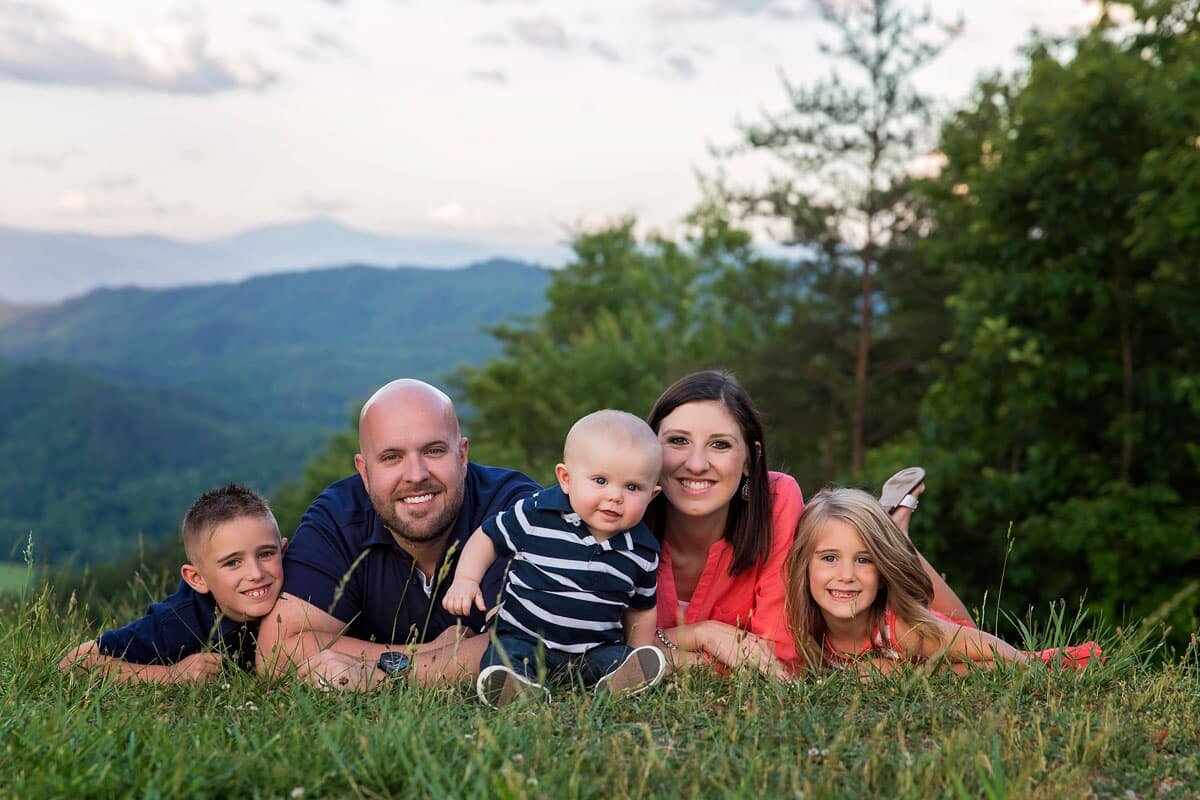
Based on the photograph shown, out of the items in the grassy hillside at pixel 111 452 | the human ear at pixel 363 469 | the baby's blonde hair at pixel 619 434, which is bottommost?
the grassy hillside at pixel 111 452

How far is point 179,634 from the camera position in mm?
5023

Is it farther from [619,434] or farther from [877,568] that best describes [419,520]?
[877,568]

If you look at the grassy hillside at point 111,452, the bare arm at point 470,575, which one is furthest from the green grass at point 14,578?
the grassy hillside at point 111,452

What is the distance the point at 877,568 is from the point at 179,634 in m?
3.23

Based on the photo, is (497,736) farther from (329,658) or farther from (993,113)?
(993,113)

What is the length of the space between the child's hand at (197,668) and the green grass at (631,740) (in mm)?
123

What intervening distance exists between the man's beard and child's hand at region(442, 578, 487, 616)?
0.56m

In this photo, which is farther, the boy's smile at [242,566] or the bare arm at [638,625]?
the boy's smile at [242,566]

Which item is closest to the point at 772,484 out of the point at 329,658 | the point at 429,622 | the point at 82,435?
the point at 429,622

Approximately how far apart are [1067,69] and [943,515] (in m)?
7.47

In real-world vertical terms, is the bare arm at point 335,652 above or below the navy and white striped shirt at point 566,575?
below

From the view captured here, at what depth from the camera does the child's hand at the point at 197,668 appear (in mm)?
4594

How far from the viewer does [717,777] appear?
10.7 feet

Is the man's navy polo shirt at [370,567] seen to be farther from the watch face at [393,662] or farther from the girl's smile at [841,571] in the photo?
the girl's smile at [841,571]
